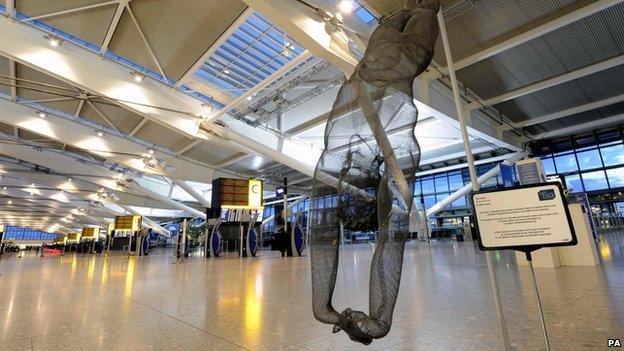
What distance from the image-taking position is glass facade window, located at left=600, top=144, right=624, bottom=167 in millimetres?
20984

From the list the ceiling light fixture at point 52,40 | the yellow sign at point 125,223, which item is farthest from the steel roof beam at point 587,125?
the yellow sign at point 125,223

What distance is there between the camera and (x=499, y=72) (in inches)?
465

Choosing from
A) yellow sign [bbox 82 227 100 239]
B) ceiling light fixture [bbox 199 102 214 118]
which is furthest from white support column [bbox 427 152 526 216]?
yellow sign [bbox 82 227 100 239]

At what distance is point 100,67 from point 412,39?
12330 mm

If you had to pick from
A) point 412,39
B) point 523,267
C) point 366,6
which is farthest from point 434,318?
point 366,6

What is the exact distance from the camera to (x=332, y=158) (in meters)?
1.55

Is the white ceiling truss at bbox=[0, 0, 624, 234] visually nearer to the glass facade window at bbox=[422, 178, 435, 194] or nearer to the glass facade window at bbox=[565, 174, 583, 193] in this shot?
the glass facade window at bbox=[565, 174, 583, 193]

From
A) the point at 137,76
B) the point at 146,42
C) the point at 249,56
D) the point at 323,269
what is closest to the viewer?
the point at 323,269

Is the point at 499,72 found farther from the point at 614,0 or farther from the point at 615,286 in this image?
the point at 615,286

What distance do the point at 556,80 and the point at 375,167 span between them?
47.1 feet

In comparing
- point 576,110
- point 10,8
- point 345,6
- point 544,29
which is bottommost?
point 544,29

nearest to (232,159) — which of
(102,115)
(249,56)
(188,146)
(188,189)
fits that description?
(188,146)

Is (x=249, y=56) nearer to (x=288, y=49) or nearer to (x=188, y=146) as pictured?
(x=288, y=49)

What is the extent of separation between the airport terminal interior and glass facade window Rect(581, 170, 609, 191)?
0.30 meters
